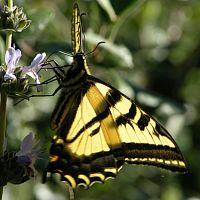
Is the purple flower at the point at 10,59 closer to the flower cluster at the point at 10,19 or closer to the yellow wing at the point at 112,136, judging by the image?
the flower cluster at the point at 10,19

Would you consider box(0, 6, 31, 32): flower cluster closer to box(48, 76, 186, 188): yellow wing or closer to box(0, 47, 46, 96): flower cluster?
box(0, 47, 46, 96): flower cluster

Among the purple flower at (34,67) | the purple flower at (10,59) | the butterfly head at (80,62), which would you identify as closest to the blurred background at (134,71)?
the butterfly head at (80,62)

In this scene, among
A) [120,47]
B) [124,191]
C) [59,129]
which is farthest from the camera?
[124,191]

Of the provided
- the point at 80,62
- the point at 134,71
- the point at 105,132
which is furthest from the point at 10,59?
the point at 134,71

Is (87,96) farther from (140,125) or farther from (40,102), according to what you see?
(40,102)

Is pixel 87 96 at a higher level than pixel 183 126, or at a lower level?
higher

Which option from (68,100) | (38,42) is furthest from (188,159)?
(68,100)
